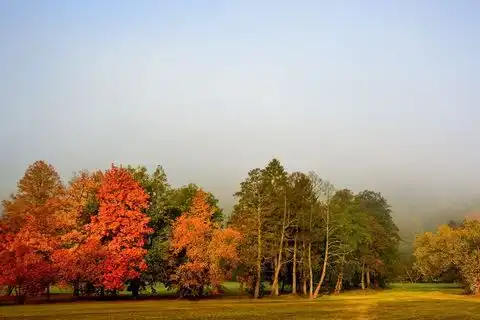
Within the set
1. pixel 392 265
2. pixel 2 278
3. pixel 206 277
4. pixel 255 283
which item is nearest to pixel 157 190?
pixel 206 277

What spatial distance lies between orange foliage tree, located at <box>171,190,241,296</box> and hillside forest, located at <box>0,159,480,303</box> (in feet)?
0.45

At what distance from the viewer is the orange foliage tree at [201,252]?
6412cm

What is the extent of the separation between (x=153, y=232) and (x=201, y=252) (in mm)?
7991

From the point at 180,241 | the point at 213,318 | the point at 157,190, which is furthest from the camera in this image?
the point at 157,190

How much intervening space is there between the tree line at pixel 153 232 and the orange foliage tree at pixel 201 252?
14cm

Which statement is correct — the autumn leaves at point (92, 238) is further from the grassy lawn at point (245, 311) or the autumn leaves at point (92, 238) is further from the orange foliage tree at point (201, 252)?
the grassy lawn at point (245, 311)

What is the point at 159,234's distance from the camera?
2773 inches

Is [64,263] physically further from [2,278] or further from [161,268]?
[161,268]

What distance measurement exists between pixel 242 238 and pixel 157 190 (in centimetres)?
1521

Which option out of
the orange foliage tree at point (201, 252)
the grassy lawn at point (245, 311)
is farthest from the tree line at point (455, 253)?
the orange foliage tree at point (201, 252)

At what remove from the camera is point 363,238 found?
90.4 meters

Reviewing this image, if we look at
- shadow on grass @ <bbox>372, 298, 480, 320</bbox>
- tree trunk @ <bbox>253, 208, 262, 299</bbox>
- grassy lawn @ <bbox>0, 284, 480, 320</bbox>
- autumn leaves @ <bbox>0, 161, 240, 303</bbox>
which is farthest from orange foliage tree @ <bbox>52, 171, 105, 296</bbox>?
shadow on grass @ <bbox>372, 298, 480, 320</bbox>

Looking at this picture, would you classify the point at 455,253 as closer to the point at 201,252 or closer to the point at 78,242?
the point at 201,252

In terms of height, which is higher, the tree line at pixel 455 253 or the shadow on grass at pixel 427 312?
the tree line at pixel 455 253
